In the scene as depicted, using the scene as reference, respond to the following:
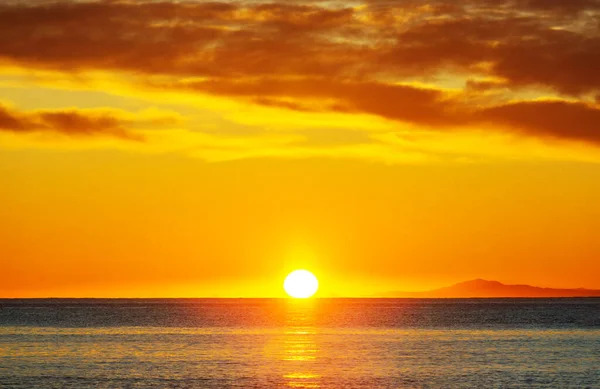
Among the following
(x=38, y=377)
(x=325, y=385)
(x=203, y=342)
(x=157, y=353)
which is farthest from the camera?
(x=203, y=342)

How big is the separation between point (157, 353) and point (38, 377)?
22674 mm

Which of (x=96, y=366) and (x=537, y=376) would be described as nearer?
Answer: (x=537, y=376)

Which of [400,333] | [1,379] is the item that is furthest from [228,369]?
[400,333]

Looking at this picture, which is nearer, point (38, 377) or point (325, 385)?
point (325, 385)

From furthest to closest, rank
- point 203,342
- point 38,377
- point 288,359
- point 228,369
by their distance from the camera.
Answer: point 203,342
point 288,359
point 228,369
point 38,377

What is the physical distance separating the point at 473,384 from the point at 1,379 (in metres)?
31.9

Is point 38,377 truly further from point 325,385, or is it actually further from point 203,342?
point 203,342

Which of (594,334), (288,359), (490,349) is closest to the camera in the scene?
(288,359)

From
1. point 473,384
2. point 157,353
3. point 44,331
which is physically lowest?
point 473,384

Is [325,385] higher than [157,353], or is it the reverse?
[157,353]

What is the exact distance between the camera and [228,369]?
255ft

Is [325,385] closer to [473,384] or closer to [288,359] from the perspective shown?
[473,384]

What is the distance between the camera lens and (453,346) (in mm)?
104875

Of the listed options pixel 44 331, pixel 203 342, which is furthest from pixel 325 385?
pixel 44 331
